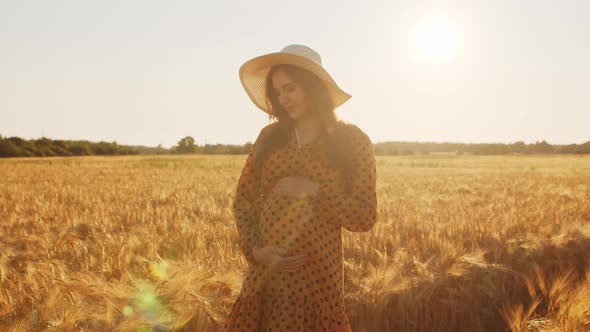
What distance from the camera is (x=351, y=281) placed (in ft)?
9.59

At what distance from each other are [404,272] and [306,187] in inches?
62.2

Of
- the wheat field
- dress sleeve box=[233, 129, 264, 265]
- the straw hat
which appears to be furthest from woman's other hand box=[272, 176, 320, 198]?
the wheat field

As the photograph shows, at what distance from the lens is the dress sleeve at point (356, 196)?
6.22 feet

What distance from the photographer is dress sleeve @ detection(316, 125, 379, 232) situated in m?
1.90

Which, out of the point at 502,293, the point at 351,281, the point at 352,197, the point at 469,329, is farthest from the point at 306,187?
the point at 502,293

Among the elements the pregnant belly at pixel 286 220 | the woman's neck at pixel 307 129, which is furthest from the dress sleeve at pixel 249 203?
the woman's neck at pixel 307 129

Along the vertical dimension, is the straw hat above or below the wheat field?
above

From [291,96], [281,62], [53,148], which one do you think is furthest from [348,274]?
[53,148]

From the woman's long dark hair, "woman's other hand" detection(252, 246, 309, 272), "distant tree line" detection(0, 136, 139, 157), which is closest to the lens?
"woman's other hand" detection(252, 246, 309, 272)

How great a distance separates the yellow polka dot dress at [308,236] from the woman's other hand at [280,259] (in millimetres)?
47

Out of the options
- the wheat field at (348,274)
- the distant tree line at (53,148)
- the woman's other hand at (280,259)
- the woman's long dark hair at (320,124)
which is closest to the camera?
the woman's other hand at (280,259)

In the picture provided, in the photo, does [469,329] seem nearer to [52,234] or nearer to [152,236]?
[152,236]

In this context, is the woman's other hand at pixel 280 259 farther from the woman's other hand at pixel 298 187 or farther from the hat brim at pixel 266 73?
the hat brim at pixel 266 73

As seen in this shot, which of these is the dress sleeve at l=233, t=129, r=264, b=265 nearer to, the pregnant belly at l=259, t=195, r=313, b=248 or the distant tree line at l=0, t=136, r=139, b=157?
the pregnant belly at l=259, t=195, r=313, b=248
